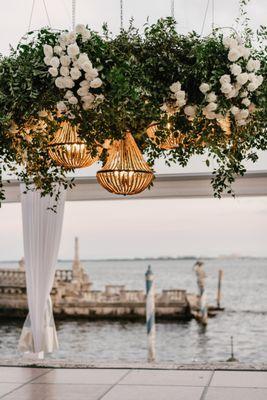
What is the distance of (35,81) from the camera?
3004 mm

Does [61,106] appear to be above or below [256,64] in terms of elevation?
below

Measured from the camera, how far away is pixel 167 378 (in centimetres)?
495

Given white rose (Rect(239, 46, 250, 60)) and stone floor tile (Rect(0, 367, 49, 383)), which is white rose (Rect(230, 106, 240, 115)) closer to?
white rose (Rect(239, 46, 250, 60))

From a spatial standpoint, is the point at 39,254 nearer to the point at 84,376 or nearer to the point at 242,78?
the point at 84,376

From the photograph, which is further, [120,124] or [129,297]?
[129,297]

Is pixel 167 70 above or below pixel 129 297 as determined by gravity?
above

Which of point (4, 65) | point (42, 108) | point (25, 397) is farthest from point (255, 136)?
point (25, 397)

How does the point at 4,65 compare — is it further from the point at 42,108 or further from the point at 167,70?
the point at 167,70

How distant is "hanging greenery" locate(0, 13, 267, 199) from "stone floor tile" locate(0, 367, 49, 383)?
2477 mm

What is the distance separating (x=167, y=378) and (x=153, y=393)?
0.56 metres

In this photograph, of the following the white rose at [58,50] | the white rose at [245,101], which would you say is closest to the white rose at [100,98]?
the white rose at [58,50]

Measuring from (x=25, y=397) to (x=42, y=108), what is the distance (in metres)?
2.14

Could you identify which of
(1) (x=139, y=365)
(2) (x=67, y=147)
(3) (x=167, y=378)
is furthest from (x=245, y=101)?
(1) (x=139, y=365)

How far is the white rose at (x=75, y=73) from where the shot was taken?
281 cm
